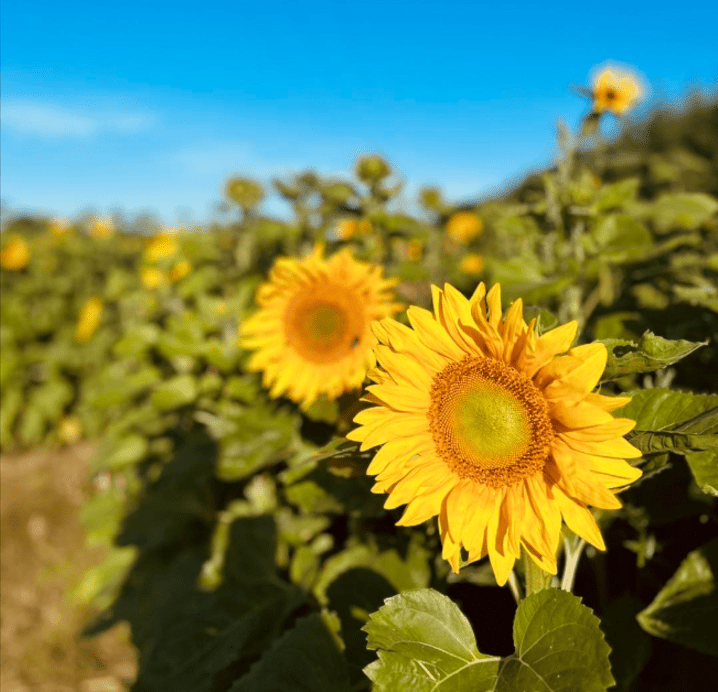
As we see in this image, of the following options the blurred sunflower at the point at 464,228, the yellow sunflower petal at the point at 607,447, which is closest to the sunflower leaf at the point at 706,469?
the yellow sunflower petal at the point at 607,447

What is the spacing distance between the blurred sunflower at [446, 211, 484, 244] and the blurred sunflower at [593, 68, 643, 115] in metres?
3.43

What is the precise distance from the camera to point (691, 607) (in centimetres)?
143

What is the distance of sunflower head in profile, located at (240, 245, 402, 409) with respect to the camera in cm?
214

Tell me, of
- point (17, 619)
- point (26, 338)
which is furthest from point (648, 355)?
point (26, 338)

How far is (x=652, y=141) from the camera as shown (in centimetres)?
1390

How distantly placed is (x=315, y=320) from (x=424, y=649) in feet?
4.15

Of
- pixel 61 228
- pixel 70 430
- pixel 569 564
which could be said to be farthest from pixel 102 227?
pixel 569 564

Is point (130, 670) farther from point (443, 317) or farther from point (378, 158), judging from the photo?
point (443, 317)

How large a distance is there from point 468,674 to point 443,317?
2.13 ft

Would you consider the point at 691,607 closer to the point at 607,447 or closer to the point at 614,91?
the point at 607,447

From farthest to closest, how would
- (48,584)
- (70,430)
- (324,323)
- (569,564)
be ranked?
(70,430) < (48,584) < (324,323) < (569,564)

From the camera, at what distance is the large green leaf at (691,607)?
4.51 feet

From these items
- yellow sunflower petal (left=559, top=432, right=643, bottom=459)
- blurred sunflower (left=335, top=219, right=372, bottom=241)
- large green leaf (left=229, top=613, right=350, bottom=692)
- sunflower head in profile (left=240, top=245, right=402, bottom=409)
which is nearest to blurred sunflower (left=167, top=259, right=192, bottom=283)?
blurred sunflower (left=335, top=219, right=372, bottom=241)

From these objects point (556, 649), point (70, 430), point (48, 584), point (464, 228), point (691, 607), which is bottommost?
point (48, 584)
